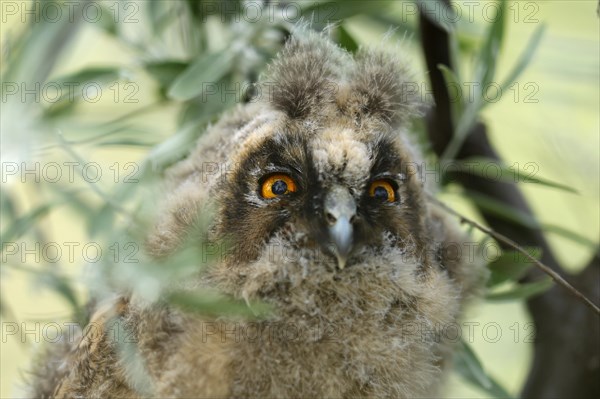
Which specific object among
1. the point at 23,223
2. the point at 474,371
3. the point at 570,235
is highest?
the point at 23,223

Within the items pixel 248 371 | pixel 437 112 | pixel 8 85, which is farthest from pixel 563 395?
pixel 8 85

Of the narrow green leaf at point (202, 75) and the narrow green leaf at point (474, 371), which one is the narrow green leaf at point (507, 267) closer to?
the narrow green leaf at point (474, 371)

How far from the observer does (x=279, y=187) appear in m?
1.97

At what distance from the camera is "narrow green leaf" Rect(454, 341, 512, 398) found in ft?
7.31

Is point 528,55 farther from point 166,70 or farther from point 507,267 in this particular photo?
point 166,70

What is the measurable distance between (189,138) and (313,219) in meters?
0.57

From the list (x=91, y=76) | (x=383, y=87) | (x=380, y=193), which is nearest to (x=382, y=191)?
(x=380, y=193)

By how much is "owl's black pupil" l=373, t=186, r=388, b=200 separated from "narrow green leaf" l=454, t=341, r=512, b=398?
1.72 feet

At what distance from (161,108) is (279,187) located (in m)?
0.87

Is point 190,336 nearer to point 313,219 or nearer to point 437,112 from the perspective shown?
point 313,219

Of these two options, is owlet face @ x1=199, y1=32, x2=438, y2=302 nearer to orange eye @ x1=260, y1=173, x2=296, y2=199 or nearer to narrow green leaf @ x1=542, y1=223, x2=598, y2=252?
orange eye @ x1=260, y1=173, x2=296, y2=199

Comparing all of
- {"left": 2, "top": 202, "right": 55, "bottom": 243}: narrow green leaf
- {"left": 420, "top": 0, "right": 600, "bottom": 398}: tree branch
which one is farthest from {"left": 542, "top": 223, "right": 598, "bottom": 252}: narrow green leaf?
{"left": 2, "top": 202, "right": 55, "bottom": 243}: narrow green leaf

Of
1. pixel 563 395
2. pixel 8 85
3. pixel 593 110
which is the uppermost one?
pixel 8 85

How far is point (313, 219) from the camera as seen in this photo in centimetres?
191
